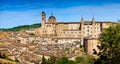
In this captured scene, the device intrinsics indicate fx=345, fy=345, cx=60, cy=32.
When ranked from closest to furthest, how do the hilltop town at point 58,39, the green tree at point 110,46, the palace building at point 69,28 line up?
the green tree at point 110,46
the hilltop town at point 58,39
the palace building at point 69,28

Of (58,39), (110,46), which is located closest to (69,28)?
(58,39)

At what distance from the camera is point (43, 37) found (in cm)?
8606

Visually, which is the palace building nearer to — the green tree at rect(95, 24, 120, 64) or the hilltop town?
the hilltop town

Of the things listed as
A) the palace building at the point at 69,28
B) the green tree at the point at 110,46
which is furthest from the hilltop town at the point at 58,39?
the green tree at the point at 110,46

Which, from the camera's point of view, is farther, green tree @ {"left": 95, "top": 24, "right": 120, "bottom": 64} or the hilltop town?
the hilltop town

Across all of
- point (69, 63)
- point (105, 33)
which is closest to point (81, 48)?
point (69, 63)

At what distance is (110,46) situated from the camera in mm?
27969

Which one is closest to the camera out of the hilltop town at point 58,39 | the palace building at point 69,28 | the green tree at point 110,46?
the green tree at point 110,46

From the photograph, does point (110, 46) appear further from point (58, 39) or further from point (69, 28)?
point (69, 28)

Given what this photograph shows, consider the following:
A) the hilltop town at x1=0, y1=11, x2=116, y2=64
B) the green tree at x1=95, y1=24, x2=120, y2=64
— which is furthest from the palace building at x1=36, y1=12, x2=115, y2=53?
the green tree at x1=95, y1=24, x2=120, y2=64

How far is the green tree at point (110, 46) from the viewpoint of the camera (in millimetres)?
26828

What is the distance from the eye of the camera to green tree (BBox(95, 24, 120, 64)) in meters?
26.8

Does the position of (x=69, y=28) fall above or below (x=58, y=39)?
above

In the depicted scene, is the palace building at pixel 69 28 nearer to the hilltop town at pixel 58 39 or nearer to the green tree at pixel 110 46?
the hilltop town at pixel 58 39
